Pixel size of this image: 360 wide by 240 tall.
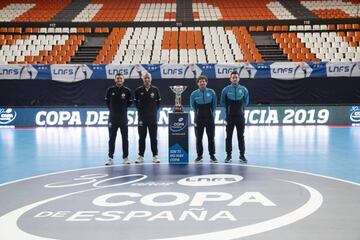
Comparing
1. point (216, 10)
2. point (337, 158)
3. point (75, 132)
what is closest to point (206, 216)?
point (337, 158)

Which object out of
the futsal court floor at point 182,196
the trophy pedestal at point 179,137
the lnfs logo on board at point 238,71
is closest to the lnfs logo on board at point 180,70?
the lnfs logo on board at point 238,71

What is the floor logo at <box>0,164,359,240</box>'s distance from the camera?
481 centimetres

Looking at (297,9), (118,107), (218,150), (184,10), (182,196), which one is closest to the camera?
(182,196)

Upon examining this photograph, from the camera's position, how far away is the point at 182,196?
6277 millimetres

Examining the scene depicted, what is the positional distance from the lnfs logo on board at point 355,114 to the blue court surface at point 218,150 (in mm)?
2124

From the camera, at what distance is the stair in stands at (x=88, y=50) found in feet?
75.3

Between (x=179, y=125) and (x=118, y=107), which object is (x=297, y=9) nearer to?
(x=179, y=125)

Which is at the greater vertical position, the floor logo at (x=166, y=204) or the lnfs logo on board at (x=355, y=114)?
the lnfs logo on board at (x=355, y=114)

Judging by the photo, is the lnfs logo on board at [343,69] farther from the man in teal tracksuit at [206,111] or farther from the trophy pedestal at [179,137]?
the trophy pedestal at [179,137]

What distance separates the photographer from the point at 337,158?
32.4 ft

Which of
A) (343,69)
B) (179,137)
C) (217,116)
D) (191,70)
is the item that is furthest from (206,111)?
(343,69)

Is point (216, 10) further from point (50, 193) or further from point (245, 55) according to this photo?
point (50, 193)

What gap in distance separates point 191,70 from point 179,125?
9.97m

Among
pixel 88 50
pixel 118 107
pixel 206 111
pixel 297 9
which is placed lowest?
pixel 206 111
